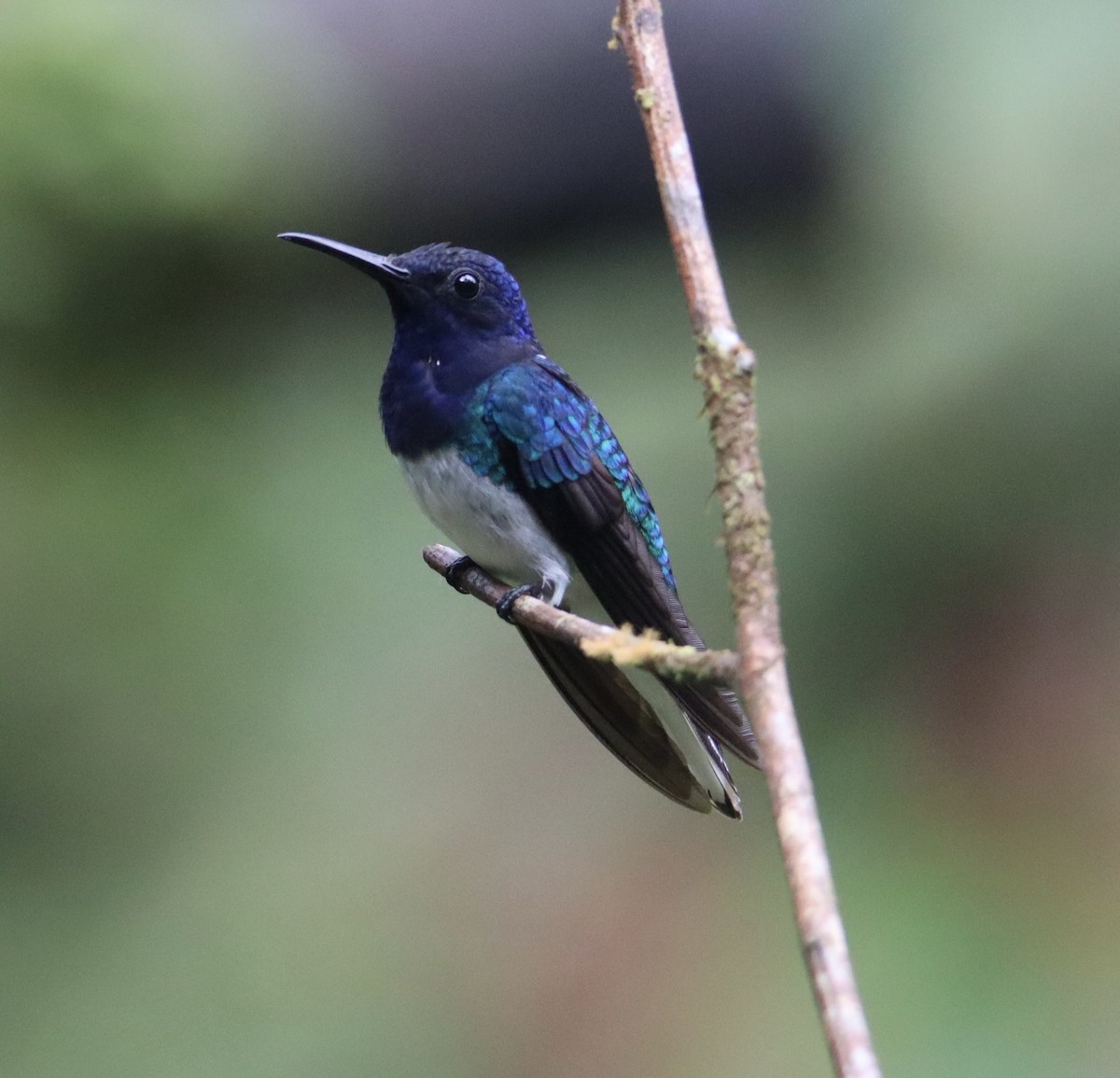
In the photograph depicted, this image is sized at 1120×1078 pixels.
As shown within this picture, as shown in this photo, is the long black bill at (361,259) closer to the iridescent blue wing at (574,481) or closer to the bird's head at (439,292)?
the bird's head at (439,292)

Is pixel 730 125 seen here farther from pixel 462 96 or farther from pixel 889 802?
pixel 889 802

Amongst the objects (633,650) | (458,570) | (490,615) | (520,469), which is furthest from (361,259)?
(490,615)

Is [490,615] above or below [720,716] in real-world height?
above

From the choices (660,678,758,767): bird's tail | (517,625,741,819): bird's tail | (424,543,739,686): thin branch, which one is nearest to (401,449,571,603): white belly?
(517,625,741,819): bird's tail

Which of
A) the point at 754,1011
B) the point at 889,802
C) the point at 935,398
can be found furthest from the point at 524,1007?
the point at 935,398

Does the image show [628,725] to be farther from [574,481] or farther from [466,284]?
[466,284]

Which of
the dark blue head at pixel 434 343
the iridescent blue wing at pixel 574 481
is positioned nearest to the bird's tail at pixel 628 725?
the iridescent blue wing at pixel 574 481

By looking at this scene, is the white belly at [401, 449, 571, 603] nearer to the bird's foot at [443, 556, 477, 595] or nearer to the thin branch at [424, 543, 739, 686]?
the bird's foot at [443, 556, 477, 595]
